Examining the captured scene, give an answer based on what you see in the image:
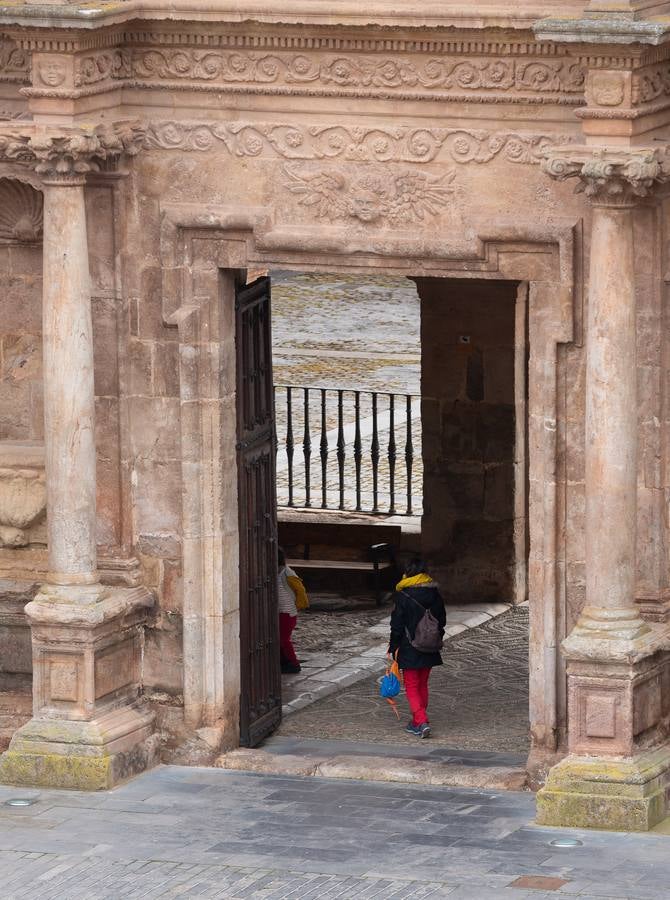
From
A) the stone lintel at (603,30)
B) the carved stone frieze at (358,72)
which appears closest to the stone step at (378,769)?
the carved stone frieze at (358,72)

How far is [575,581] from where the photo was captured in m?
15.7

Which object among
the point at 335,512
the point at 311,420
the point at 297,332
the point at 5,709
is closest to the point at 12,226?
the point at 5,709

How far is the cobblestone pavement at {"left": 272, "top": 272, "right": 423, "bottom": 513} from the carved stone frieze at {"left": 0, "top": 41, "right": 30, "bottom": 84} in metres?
7.49

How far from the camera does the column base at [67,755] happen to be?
15945 mm

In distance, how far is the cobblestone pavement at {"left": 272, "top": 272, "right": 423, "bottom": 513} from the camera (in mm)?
25094

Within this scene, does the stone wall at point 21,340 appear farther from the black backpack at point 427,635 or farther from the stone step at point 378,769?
the black backpack at point 427,635

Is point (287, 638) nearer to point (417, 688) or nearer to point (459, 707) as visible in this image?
point (459, 707)

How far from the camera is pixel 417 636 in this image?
17.0 metres

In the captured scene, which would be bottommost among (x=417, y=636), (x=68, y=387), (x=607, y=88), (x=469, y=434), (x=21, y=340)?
(x=417, y=636)

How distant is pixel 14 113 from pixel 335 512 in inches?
297

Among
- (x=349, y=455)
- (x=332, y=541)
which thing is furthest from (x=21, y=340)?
(x=349, y=455)

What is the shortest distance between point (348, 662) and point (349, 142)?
4.89m

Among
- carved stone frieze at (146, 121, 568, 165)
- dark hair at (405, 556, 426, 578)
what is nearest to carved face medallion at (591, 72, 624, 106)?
carved stone frieze at (146, 121, 568, 165)

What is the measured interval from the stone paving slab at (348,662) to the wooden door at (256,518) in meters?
0.80
